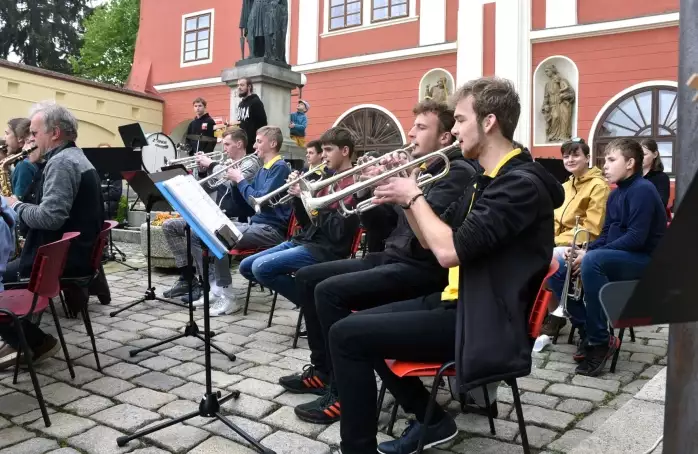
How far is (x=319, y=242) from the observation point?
13.8ft

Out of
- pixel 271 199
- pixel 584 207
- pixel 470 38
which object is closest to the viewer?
pixel 584 207

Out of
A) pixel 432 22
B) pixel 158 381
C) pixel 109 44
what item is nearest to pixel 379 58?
pixel 432 22

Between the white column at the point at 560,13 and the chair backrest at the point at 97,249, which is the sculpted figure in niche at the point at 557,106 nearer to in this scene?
the white column at the point at 560,13

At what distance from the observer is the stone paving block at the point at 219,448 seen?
8.29 feet

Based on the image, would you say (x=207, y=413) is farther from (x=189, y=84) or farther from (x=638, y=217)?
(x=189, y=84)

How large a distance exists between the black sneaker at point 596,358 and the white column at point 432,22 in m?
12.2

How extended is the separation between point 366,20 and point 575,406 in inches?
566

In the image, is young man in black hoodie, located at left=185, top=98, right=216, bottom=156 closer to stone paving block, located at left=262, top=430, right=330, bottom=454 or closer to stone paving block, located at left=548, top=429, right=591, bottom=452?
stone paving block, located at left=262, top=430, right=330, bottom=454

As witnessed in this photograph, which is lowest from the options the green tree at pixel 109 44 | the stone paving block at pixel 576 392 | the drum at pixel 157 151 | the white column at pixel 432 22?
the stone paving block at pixel 576 392

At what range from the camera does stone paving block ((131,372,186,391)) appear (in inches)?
130

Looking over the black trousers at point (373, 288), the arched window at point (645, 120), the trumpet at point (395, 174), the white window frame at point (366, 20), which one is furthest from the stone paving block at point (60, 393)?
the white window frame at point (366, 20)

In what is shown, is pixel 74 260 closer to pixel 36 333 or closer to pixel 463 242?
pixel 36 333

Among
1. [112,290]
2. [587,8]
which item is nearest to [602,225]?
[112,290]

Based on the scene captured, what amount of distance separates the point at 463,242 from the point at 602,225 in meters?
2.83
